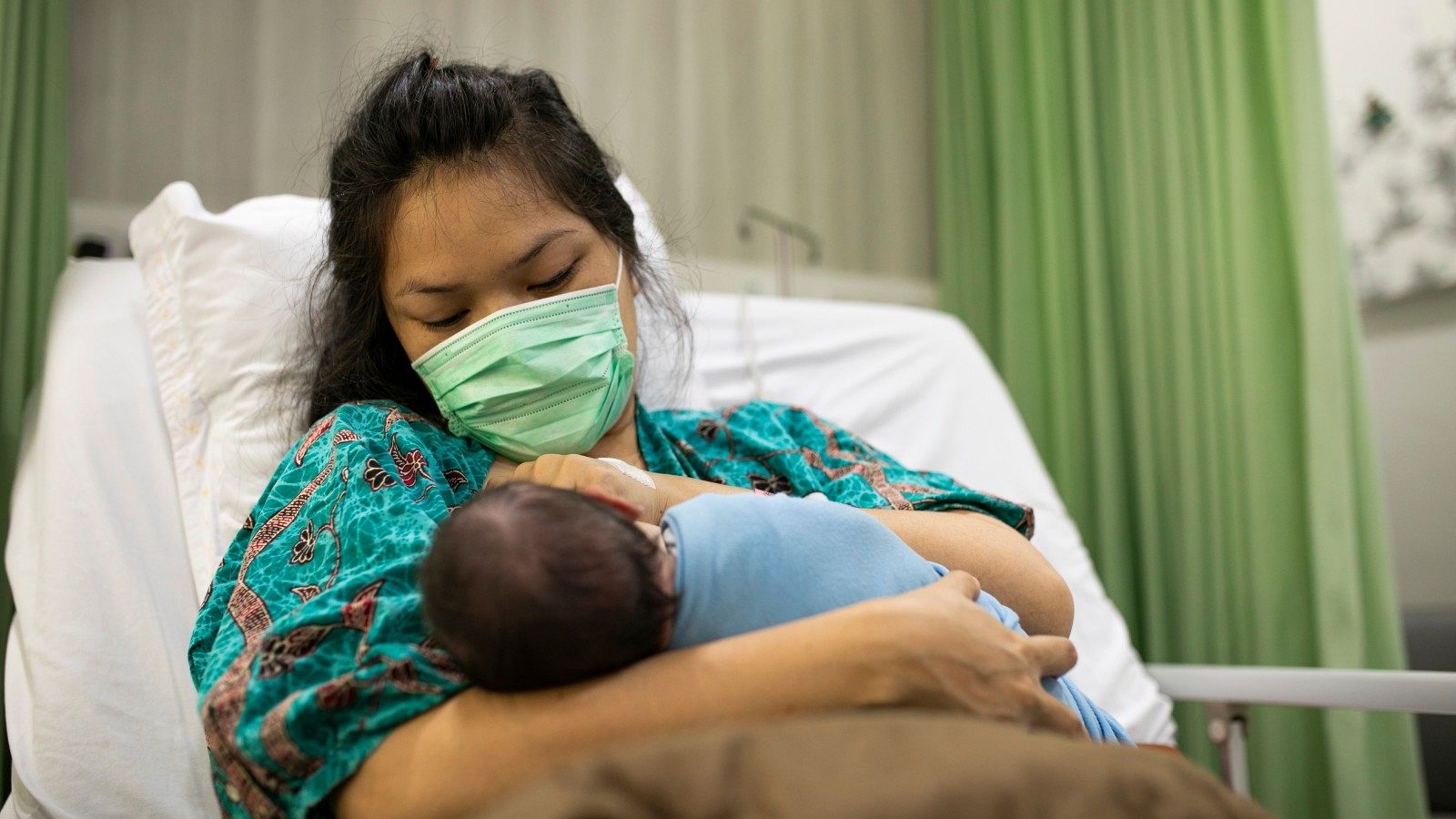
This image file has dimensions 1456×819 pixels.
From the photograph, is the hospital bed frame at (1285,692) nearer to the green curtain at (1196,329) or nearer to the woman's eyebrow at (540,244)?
the green curtain at (1196,329)

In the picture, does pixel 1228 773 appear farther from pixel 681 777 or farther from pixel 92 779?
pixel 92 779

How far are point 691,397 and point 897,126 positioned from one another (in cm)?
200

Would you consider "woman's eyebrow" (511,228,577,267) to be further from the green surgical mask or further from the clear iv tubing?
the clear iv tubing

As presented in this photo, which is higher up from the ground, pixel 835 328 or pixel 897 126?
pixel 897 126

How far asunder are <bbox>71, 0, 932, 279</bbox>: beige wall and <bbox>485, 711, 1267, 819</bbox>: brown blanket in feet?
6.43

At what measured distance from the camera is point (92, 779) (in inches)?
47.4

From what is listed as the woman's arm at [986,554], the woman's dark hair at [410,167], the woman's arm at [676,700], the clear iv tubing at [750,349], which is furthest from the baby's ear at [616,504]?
the clear iv tubing at [750,349]

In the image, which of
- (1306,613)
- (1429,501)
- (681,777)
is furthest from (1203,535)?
(681,777)

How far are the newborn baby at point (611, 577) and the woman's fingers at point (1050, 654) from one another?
0.05 meters

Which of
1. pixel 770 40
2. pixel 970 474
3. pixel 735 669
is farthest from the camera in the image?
pixel 770 40

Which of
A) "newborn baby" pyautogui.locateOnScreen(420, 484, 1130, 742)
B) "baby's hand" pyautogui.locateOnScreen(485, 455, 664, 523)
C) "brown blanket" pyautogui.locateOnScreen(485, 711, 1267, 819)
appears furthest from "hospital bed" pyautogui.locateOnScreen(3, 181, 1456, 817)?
"brown blanket" pyautogui.locateOnScreen(485, 711, 1267, 819)

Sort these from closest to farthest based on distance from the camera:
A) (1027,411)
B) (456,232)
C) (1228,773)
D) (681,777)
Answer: (681,777) < (456,232) < (1228,773) < (1027,411)

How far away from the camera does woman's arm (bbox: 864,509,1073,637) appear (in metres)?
1.18

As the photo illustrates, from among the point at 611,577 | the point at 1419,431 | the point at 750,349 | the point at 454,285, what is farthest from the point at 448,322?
the point at 1419,431
